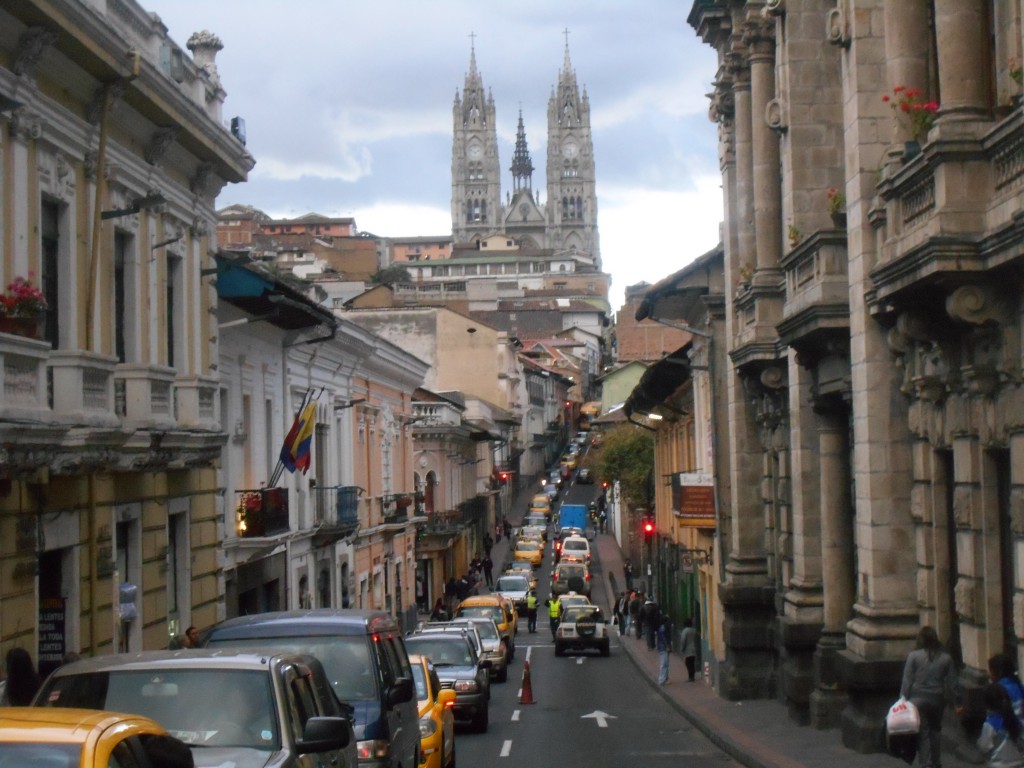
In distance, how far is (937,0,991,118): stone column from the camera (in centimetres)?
1459

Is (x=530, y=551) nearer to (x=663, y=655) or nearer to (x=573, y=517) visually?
(x=573, y=517)

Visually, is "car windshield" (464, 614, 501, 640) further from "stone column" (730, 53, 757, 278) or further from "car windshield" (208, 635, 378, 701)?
"car windshield" (208, 635, 378, 701)

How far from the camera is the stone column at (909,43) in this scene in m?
16.5

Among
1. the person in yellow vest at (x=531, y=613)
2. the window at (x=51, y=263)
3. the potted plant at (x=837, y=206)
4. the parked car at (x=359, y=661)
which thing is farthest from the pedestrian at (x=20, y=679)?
the person in yellow vest at (x=531, y=613)

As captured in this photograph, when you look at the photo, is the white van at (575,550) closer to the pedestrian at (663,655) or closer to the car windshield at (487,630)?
the car windshield at (487,630)

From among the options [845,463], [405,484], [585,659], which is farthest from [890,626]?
[405,484]

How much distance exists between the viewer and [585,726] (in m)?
26.1

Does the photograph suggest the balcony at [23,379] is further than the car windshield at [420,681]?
No

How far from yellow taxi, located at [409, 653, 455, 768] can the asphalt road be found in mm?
1962

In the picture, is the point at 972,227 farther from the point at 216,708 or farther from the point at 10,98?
the point at 10,98

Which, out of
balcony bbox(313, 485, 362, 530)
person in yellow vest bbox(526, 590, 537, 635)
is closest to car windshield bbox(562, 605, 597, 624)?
balcony bbox(313, 485, 362, 530)

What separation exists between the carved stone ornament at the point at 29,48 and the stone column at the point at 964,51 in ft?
28.8

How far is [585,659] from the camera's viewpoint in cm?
4412

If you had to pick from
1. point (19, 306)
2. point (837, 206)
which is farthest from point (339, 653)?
point (837, 206)
